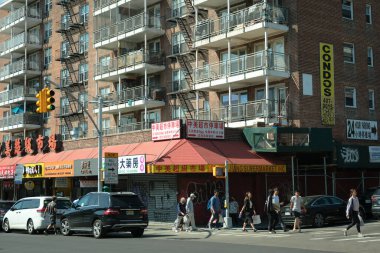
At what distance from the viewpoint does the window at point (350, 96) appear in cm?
3503

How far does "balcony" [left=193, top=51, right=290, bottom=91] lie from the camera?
1247 inches

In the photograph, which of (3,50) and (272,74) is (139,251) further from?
(3,50)

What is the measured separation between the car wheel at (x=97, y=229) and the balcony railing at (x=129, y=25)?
67.5 ft

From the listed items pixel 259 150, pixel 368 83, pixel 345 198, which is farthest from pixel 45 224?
pixel 368 83

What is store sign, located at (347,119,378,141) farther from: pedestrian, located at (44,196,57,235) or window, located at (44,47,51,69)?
window, located at (44,47,51,69)

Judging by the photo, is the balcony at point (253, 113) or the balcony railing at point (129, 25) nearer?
the balcony at point (253, 113)

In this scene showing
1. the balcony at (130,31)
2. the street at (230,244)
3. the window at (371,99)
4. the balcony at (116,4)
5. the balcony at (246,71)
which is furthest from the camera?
the balcony at (116,4)

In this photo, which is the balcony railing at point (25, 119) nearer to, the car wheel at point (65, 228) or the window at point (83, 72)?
the window at point (83, 72)

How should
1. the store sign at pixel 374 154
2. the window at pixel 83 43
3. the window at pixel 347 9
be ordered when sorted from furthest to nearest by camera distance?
the window at pixel 83 43, the window at pixel 347 9, the store sign at pixel 374 154

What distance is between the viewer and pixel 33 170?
3956cm

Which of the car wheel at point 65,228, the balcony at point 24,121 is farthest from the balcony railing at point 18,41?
the car wheel at point 65,228

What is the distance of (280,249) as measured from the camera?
56.2 ft

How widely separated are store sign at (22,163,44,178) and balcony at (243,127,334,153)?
15.6 meters

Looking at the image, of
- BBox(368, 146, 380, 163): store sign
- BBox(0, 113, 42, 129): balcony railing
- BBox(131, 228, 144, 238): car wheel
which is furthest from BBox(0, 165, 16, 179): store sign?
BBox(368, 146, 380, 163): store sign
